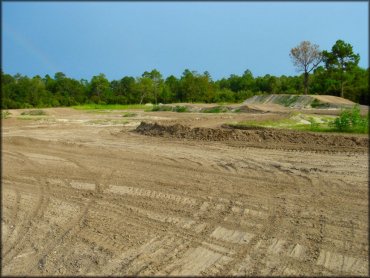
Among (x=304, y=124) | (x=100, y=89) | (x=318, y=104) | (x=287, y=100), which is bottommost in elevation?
(x=304, y=124)

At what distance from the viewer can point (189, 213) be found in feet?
22.4

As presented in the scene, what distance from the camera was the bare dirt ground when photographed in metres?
4.98

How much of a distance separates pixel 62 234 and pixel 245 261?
289cm

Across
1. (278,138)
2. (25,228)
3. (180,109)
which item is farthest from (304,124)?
(180,109)

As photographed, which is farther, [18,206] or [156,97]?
[156,97]

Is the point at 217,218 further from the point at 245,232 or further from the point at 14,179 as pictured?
the point at 14,179

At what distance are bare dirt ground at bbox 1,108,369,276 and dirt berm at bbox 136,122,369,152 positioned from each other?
14.3 inches

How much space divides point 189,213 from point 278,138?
8.21 meters

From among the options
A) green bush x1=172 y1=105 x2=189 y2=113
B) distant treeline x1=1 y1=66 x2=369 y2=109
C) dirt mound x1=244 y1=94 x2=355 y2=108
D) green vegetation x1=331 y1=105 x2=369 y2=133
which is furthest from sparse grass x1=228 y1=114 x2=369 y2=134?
distant treeline x1=1 y1=66 x2=369 y2=109

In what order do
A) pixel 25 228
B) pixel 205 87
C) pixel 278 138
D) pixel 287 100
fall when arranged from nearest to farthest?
pixel 25 228 → pixel 278 138 → pixel 287 100 → pixel 205 87

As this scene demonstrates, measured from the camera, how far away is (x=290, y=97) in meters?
42.1

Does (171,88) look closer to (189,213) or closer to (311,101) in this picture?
(311,101)

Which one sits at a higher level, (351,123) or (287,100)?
(287,100)

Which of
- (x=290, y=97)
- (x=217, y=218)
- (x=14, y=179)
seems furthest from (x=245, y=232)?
(x=290, y=97)
